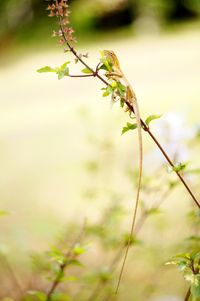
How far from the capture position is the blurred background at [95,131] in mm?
1897

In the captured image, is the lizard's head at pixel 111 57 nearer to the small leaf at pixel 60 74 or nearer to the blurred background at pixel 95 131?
the small leaf at pixel 60 74

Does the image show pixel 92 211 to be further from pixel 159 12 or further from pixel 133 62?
pixel 159 12

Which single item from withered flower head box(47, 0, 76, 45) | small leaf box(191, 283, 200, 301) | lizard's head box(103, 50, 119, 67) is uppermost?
withered flower head box(47, 0, 76, 45)

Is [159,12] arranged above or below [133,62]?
above

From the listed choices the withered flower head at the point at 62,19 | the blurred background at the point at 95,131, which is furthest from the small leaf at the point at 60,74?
the blurred background at the point at 95,131

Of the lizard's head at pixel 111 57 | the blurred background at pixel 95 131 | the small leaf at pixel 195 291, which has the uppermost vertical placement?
the blurred background at pixel 95 131

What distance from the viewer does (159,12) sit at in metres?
10.3

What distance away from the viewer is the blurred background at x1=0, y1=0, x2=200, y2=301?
190 cm

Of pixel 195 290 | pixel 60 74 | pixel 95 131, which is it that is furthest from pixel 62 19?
pixel 95 131

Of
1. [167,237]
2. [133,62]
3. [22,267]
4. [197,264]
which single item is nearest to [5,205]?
Answer: [22,267]

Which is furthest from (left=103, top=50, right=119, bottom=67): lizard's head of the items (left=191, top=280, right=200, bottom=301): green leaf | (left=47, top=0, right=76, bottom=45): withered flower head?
(left=191, top=280, right=200, bottom=301): green leaf

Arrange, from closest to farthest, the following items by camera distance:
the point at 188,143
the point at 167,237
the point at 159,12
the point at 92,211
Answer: the point at 188,143, the point at 167,237, the point at 92,211, the point at 159,12

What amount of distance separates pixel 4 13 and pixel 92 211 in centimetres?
851

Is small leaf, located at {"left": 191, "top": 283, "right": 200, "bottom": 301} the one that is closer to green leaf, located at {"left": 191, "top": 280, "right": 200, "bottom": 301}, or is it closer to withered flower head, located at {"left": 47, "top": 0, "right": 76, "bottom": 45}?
green leaf, located at {"left": 191, "top": 280, "right": 200, "bottom": 301}
